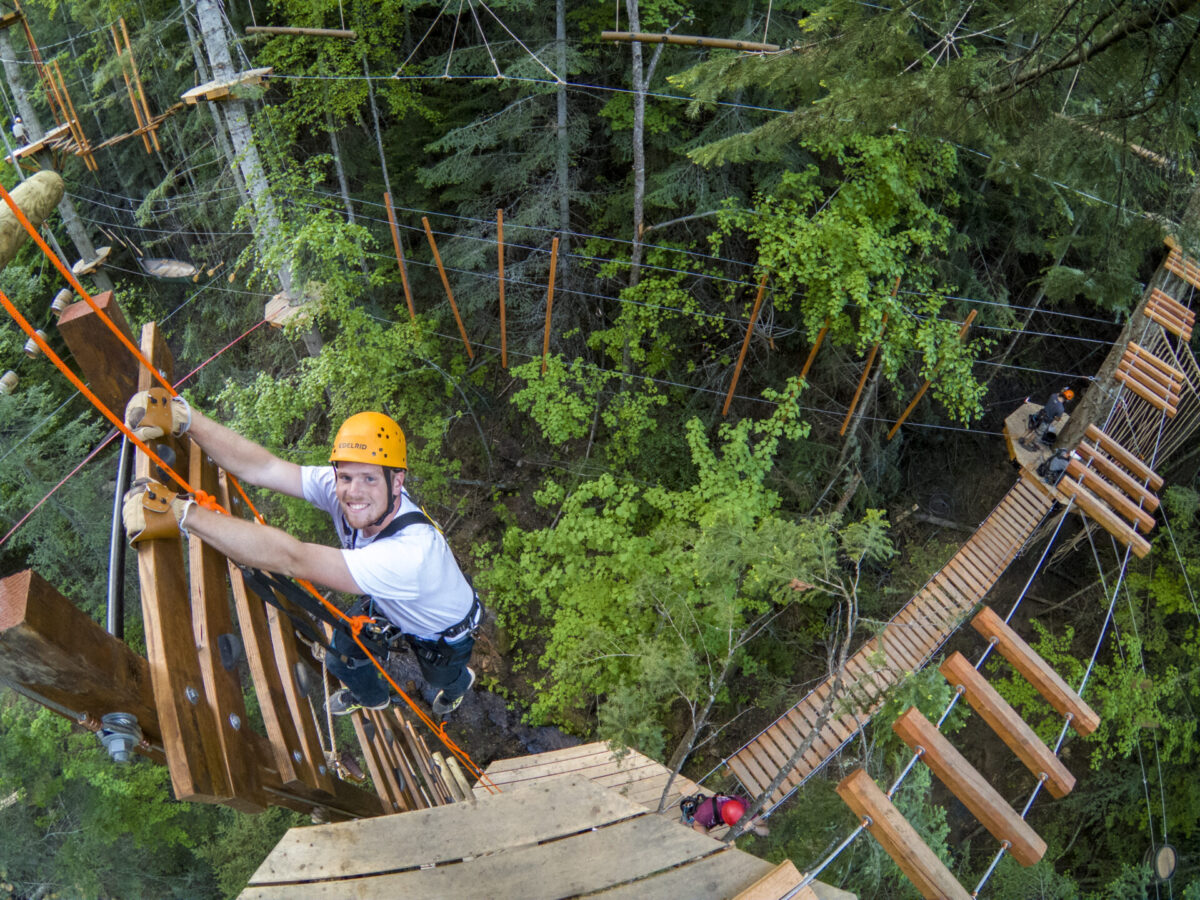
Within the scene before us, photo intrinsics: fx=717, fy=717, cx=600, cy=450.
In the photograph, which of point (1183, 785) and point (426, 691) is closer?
point (1183, 785)

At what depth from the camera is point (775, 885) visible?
1734mm

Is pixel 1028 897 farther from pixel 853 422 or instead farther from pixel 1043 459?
pixel 853 422

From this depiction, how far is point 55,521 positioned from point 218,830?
225 inches

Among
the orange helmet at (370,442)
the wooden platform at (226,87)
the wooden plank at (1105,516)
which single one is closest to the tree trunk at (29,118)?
the wooden platform at (226,87)

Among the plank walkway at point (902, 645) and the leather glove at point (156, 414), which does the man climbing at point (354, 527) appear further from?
the plank walkway at point (902, 645)

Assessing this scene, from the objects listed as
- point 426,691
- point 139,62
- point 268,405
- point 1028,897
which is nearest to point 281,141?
point 139,62

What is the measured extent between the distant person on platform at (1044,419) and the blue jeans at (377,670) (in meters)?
7.93

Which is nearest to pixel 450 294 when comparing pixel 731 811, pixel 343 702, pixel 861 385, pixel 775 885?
pixel 861 385

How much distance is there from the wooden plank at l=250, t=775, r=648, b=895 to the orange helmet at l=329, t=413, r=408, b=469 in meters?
1.24

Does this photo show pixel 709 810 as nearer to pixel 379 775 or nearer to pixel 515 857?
pixel 379 775

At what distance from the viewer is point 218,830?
30.3 ft

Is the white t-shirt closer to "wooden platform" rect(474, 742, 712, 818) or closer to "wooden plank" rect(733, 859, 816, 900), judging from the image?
"wooden plank" rect(733, 859, 816, 900)

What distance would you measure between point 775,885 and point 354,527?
79.5 inches

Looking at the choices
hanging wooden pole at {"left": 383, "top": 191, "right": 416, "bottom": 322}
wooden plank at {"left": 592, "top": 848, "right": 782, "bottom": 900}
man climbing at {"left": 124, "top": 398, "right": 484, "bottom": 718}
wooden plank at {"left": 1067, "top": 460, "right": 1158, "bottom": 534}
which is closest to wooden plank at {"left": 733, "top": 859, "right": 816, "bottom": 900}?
wooden plank at {"left": 592, "top": 848, "right": 782, "bottom": 900}
